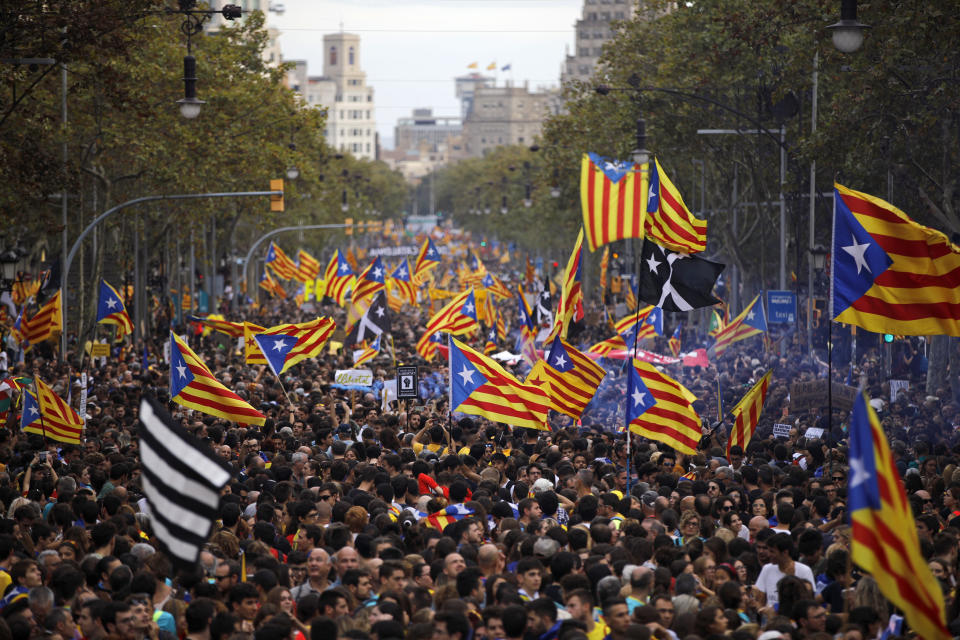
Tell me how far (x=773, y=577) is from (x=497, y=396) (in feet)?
23.1

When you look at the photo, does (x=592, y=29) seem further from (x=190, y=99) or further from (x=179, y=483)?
(x=179, y=483)

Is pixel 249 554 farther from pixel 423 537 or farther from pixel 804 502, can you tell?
pixel 804 502

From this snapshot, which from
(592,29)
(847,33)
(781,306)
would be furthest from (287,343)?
(592,29)

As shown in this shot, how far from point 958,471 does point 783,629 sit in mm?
6335

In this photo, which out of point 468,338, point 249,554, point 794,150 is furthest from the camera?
point 468,338

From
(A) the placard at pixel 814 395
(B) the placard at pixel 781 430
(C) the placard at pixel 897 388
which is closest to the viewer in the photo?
(B) the placard at pixel 781 430

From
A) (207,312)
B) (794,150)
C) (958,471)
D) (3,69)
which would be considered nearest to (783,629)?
(958,471)

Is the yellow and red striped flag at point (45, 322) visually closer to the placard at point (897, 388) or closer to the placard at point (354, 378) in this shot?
the placard at point (354, 378)

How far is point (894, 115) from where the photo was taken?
75.8 ft

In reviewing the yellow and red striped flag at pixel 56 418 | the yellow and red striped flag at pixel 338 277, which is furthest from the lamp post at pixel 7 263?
the yellow and red striped flag at pixel 56 418

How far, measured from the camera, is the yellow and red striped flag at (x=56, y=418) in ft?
54.2

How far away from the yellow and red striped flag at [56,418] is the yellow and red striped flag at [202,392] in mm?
1187

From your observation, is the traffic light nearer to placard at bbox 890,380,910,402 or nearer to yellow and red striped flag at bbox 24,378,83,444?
placard at bbox 890,380,910,402

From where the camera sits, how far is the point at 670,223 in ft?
54.7
